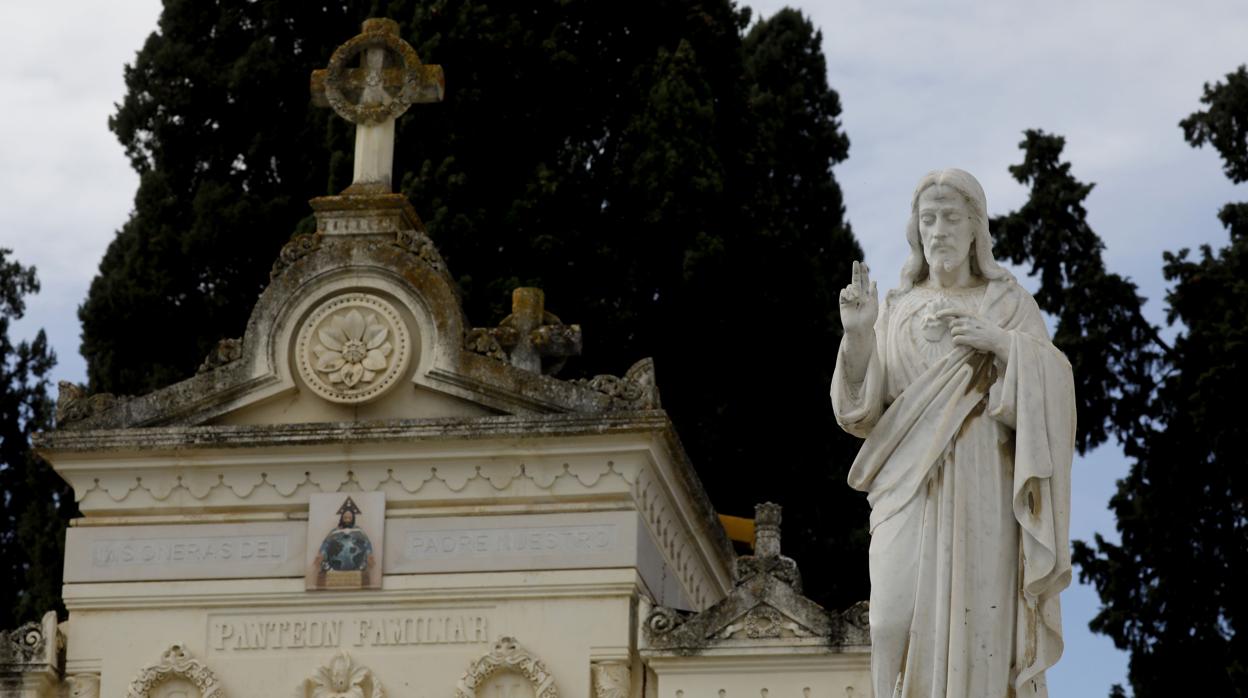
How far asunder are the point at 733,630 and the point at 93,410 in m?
4.68

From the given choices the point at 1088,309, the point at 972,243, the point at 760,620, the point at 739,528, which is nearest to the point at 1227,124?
the point at 1088,309

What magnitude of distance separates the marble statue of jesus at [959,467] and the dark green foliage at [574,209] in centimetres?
1634

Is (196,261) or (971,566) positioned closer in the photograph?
(971,566)

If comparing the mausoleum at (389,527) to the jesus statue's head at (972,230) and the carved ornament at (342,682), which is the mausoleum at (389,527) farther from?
the jesus statue's head at (972,230)

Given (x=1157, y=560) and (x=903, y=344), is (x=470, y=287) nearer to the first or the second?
(x=1157, y=560)

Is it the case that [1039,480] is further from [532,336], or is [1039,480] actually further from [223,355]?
[223,355]

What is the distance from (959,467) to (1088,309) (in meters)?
16.1

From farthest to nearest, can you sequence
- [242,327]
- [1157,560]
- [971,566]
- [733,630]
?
[242,327]
[1157,560]
[733,630]
[971,566]

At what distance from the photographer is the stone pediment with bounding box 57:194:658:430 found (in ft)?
75.0

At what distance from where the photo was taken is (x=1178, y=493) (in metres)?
27.9

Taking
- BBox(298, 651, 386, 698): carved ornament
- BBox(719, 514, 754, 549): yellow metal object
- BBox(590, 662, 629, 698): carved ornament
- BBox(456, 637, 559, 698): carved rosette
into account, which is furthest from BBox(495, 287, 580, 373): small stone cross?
BBox(719, 514, 754, 549): yellow metal object

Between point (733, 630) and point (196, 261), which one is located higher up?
point (196, 261)

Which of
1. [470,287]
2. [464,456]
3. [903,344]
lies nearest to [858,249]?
[470,287]

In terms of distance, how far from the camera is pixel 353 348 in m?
23.0
